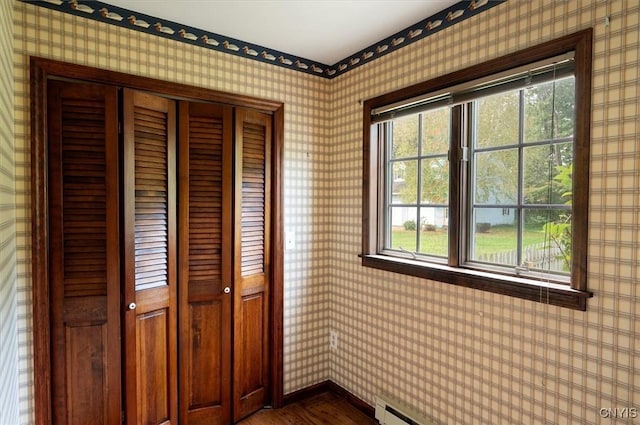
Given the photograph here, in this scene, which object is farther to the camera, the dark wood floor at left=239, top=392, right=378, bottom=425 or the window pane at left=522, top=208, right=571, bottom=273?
the dark wood floor at left=239, top=392, right=378, bottom=425

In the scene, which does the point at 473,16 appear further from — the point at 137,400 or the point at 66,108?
the point at 137,400

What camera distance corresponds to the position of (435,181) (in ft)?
6.60

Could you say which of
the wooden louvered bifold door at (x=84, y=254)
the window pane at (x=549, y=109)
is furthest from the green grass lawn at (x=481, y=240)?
the wooden louvered bifold door at (x=84, y=254)

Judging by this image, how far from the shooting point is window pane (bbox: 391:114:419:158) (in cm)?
215

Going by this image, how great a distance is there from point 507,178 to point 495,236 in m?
0.30

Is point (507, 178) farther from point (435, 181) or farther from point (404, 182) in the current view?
point (404, 182)

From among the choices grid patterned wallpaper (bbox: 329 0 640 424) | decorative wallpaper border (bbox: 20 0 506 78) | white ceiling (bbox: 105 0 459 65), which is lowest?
grid patterned wallpaper (bbox: 329 0 640 424)

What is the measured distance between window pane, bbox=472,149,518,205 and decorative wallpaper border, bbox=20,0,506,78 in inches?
28.3

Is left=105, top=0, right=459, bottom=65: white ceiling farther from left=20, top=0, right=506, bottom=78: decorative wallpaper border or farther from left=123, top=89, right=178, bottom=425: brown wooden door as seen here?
left=123, top=89, right=178, bottom=425: brown wooden door

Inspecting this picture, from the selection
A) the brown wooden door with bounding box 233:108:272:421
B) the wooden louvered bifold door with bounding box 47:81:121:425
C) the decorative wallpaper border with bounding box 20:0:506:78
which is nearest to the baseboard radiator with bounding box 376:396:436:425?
the brown wooden door with bounding box 233:108:272:421

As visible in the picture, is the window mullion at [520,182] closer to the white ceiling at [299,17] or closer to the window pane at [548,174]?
the window pane at [548,174]

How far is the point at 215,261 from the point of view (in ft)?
7.08

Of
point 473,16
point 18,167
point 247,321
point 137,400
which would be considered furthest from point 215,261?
point 473,16

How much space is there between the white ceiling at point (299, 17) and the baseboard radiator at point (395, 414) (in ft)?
7.44
